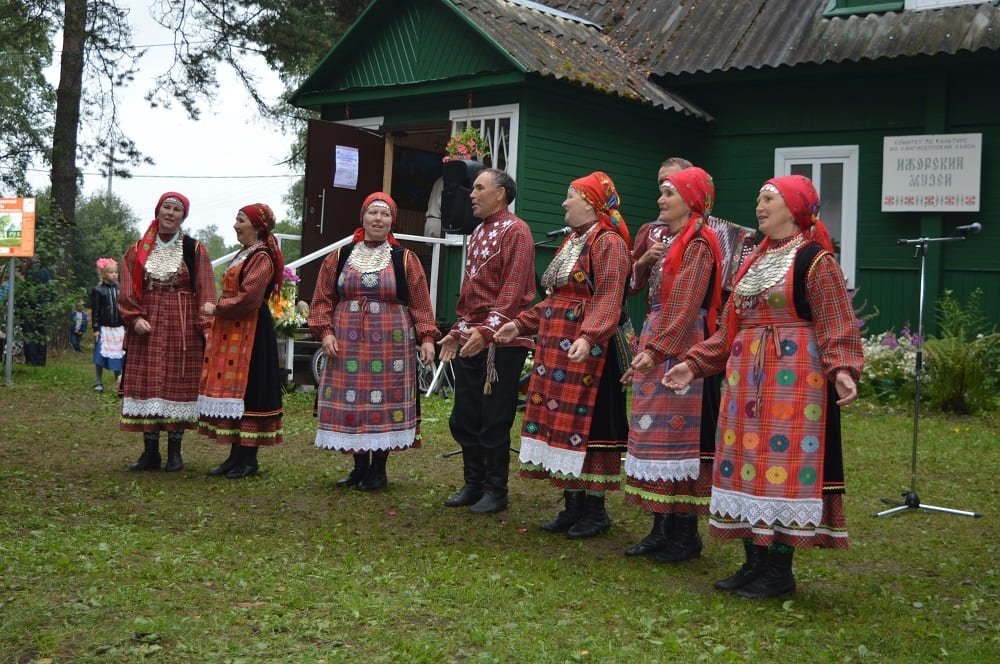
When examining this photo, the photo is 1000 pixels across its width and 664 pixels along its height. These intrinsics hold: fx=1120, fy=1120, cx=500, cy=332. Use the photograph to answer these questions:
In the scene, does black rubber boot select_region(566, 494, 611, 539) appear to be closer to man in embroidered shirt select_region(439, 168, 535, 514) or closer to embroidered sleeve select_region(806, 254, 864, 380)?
man in embroidered shirt select_region(439, 168, 535, 514)

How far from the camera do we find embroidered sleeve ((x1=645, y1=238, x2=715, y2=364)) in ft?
16.8

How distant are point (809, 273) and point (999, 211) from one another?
339 inches

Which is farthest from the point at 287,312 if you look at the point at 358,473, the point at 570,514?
the point at 570,514

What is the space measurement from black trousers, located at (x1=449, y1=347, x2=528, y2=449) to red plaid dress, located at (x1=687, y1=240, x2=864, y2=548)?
1859 millimetres

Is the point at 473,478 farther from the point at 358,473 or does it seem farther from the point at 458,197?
the point at 458,197

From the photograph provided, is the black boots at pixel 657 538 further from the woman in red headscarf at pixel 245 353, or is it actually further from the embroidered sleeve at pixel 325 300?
the woman in red headscarf at pixel 245 353

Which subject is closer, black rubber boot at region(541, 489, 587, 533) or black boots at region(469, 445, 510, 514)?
black rubber boot at region(541, 489, 587, 533)

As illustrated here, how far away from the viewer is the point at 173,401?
24.2 ft

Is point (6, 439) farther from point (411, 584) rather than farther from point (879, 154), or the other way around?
point (879, 154)

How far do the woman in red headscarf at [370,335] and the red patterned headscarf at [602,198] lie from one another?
1471 mm

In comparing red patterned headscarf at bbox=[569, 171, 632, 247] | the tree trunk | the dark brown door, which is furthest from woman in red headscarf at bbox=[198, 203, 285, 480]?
the tree trunk

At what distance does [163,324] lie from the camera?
7363mm

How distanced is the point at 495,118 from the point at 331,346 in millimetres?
6593

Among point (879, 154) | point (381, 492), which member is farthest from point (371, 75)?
point (381, 492)
